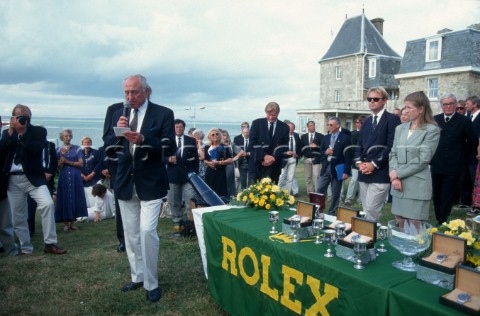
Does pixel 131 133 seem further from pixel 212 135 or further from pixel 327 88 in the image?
pixel 327 88

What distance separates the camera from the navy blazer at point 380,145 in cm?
396

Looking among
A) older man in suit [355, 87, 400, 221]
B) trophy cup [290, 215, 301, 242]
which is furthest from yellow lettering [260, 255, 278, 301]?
older man in suit [355, 87, 400, 221]

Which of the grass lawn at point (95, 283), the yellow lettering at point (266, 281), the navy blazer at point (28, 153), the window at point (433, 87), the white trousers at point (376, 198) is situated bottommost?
the grass lawn at point (95, 283)

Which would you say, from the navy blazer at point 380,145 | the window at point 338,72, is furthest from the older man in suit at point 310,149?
the window at point 338,72

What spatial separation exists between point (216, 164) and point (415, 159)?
14.3 feet

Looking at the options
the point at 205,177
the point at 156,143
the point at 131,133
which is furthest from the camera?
the point at 205,177

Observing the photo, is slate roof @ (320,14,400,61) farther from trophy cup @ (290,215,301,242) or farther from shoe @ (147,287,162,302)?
trophy cup @ (290,215,301,242)

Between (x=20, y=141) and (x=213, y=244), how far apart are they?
3215mm

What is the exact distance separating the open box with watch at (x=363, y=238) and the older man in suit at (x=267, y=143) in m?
3.17

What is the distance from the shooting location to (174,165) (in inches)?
246

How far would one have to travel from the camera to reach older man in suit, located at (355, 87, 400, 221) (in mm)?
3965

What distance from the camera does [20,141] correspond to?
480cm

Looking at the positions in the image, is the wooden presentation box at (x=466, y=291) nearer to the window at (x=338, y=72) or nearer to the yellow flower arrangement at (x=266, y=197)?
the yellow flower arrangement at (x=266, y=197)

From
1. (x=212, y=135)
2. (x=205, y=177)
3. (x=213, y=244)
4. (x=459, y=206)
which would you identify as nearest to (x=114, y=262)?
(x=213, y=244)
